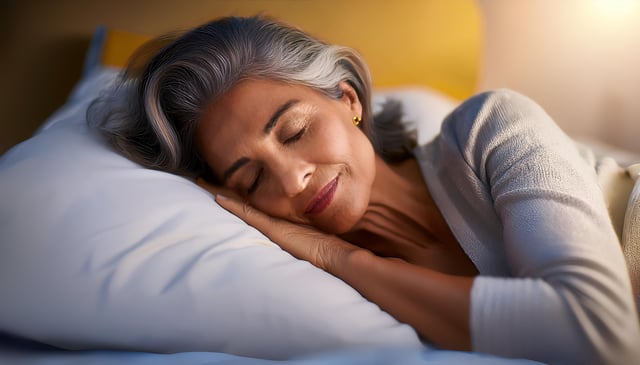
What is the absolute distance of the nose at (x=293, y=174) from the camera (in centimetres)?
79

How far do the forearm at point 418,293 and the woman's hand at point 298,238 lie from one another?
22 millimetres

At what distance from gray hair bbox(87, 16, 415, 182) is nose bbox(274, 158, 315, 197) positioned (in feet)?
0.54

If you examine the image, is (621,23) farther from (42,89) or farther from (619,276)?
(42,89)

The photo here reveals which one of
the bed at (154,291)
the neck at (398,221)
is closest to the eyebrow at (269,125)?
the bed at (154,291)

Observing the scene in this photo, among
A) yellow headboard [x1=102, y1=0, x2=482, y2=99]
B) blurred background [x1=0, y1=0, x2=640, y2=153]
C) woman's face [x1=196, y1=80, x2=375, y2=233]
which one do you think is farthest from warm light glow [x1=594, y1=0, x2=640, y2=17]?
woman's face [x1=196, y1=80, x2=375, y2=233]

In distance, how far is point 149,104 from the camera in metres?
0.91

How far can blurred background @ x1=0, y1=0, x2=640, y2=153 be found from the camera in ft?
5.27

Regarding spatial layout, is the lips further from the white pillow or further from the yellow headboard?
the yellow headboard

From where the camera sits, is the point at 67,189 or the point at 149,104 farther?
the point at 149,104

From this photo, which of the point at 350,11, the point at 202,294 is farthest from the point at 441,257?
the point at 350,11

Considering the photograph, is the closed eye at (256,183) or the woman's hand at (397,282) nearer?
the woman's hand at (397,282)

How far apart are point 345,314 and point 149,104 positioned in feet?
1.68

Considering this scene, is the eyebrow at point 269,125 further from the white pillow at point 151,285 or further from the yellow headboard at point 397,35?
the yellow headboard at point 397,35

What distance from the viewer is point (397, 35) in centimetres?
159
